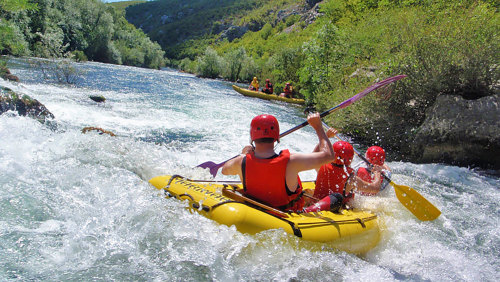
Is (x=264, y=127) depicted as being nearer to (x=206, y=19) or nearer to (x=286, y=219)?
(x=286, y=219)

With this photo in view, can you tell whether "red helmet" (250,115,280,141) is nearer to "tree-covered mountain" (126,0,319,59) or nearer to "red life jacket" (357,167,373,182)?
"red life jacket" (357,167,373,182)

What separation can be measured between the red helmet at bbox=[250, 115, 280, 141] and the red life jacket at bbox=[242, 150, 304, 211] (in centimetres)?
23

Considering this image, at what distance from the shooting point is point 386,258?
392 centimetres

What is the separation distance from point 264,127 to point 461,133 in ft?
24.4

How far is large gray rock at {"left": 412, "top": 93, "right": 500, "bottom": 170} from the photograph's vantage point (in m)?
8.18

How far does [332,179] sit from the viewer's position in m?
4.36

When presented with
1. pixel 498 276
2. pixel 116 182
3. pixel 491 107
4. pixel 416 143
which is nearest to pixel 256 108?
pixel 416 143

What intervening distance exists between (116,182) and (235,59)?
4385 cm

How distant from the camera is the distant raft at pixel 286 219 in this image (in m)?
3.26

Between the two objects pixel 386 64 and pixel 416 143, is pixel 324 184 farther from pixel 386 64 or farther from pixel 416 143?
pixel 386 64

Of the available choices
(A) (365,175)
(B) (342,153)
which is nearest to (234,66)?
(A) (365,175)

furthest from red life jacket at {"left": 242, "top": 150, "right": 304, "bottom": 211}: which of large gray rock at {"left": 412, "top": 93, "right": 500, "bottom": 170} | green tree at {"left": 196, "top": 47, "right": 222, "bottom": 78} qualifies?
green tree at {"left": 196, "top": 47, "right": 222, "bottom": 78}

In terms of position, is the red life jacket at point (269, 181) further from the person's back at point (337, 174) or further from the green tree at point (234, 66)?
the green tree at point (234, 66)

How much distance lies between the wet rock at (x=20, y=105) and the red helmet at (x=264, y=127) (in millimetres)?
7159
